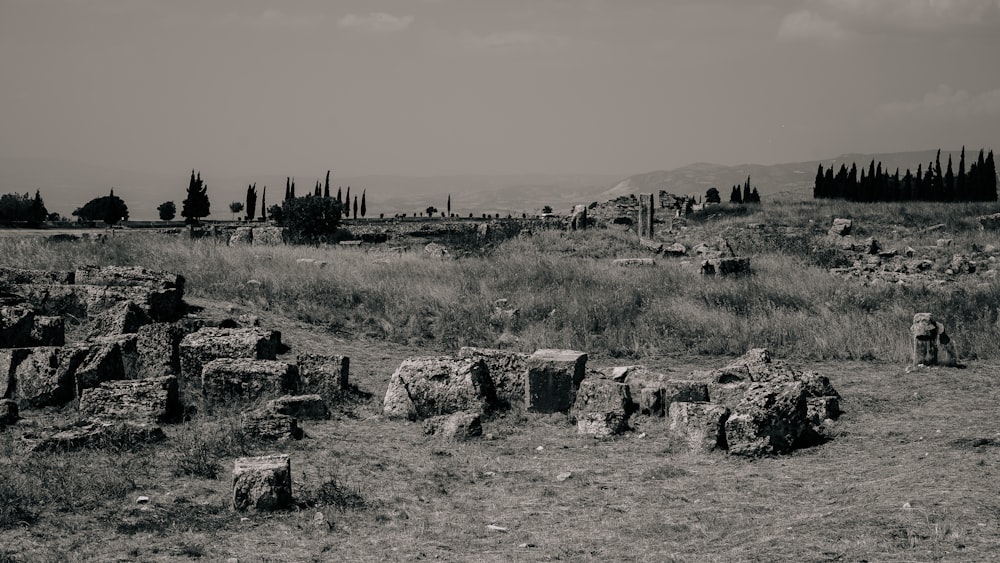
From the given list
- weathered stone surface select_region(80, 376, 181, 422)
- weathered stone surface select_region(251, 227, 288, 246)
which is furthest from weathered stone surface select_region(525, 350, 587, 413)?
weathered stone surface select_region(251, 227, 288, 246)

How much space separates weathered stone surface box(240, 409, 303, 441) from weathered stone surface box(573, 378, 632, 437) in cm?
319

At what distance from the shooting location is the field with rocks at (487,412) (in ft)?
22.1

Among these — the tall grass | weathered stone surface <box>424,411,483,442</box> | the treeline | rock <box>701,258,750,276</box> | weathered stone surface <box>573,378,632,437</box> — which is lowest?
weathered stone surface <box>424,411,483,442</box>

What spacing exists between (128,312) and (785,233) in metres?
25.1

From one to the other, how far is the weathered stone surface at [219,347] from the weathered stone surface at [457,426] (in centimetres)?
315

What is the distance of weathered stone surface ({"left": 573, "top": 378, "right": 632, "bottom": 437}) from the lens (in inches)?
402

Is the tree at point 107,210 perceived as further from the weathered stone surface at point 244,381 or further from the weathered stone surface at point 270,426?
the weathered stone surface at point 270,426

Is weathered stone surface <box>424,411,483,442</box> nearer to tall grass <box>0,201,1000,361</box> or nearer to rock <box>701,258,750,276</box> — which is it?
tall grass <box>0,201,1000,361</box>

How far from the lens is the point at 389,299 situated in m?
17.4

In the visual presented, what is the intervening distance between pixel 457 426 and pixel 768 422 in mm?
3337

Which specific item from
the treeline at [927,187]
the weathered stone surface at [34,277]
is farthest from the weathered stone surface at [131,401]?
the treeline at [927,187]

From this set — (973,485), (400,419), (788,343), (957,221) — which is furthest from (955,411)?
(957,221)

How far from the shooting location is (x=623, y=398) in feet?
34.8

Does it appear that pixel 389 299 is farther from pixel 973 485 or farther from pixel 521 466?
pixel 973 485
